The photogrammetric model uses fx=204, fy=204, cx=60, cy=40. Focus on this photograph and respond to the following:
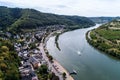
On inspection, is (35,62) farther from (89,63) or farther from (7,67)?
(89,63)

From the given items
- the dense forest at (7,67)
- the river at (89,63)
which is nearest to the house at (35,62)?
the dense forest at (7,67)

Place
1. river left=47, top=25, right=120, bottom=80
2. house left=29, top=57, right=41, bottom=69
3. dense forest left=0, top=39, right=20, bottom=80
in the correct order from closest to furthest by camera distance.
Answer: dense forest left=0, top=39, right=20, bottom=80 → river left=47, top=25, right=120, bottom=80 → house left=29, top=57, right=41, bottom=69

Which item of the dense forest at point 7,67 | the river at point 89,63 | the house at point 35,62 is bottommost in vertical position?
the river at point 89,63

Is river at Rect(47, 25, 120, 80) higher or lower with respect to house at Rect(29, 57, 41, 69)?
lower

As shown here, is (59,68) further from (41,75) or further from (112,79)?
(112,79)

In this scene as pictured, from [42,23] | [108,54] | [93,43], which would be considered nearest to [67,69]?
[108,54]

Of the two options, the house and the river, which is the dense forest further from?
the river

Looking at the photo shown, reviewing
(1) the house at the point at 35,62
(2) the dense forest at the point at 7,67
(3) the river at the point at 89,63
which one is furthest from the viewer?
(1) the house at the point at 35,62

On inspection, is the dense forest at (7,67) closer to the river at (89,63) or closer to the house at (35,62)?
the house at (35,62)

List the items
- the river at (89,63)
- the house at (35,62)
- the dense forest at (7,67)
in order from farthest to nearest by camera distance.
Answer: the house at (35,62), the river at (89,63), the dense forest at (7,67)

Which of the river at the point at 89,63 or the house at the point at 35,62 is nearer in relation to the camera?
the river at the point at 89,63

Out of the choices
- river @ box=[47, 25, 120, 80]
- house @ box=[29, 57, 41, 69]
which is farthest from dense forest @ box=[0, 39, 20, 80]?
river @ box=[47, 25, 120, 80]

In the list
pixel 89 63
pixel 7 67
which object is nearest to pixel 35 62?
pixel 7 67
